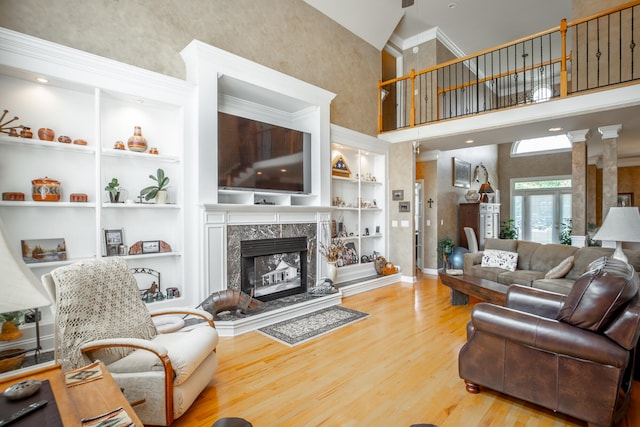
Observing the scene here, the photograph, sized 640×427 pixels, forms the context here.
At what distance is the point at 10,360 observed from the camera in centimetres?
251

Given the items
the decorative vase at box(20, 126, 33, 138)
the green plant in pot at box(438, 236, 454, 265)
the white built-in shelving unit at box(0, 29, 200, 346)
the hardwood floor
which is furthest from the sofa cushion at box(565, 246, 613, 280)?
the decorative vase at box(20, 126, 33, 138)

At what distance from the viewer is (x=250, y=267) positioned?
4340 mm

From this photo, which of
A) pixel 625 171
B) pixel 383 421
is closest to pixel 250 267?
pixel 383 421

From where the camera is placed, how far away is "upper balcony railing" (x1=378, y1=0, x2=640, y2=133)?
16.2 ft

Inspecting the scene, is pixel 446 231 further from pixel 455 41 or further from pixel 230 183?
pixel 230 183

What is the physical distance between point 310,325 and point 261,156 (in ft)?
7.66

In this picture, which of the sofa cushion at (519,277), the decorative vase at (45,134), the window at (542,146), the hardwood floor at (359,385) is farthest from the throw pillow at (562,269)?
the window at (542,146)

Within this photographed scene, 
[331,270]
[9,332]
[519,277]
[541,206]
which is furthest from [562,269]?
[541,206]

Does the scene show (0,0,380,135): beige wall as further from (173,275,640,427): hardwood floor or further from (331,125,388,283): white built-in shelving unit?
(173,275,640,427): hardwood floor

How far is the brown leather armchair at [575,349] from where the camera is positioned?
73.6 inches

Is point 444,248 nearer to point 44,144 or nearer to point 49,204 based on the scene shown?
point 49,204

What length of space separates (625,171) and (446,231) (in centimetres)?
619

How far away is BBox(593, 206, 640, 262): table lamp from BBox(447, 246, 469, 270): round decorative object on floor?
3518mm

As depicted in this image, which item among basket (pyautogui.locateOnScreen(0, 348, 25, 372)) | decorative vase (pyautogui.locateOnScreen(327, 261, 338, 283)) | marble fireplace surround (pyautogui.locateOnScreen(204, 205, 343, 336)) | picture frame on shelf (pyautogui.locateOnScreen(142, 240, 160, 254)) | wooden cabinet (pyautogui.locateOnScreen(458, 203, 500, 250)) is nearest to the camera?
basket (pyautogui.locateOnScreen(0, 348, 25, 372))
